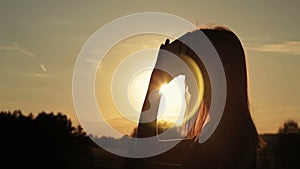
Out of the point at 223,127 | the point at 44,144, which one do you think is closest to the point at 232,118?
the point at 223,127

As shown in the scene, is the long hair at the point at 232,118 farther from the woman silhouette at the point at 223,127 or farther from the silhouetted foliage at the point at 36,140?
the silhouetted foliage at the point at 36,140

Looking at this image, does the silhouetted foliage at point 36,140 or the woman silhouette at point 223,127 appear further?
the silhouetted foliage at point 36,140

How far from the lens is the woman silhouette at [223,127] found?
8.09 ft

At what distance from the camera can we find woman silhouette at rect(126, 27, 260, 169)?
247 cm

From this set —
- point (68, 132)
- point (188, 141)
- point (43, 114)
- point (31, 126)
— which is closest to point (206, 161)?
point (188, 141)

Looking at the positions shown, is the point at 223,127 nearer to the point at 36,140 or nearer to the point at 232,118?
the point at 232,118

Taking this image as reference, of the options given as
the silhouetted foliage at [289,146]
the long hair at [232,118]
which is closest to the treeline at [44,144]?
the long hair at [232,118]

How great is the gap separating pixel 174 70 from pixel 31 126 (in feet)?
24.4

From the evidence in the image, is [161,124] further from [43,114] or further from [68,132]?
[68,132]

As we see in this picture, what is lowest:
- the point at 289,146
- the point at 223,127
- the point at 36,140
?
the point at 223,127

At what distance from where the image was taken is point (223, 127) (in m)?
2.54

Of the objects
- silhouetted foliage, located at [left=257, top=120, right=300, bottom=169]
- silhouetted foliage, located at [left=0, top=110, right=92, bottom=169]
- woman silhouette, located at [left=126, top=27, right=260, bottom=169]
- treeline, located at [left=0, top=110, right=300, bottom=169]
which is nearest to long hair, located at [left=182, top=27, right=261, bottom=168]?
woman silhouette, located at [left=126, top=27, right=260, bottom=169]

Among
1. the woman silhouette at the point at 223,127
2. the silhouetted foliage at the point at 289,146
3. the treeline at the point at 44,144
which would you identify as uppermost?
the silhouetted foliage at the point at 289,146

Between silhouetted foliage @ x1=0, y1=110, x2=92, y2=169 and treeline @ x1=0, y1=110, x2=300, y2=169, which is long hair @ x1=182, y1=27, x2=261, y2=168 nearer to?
treeline @ x1=0, y1=110, x2=300, y2=169
